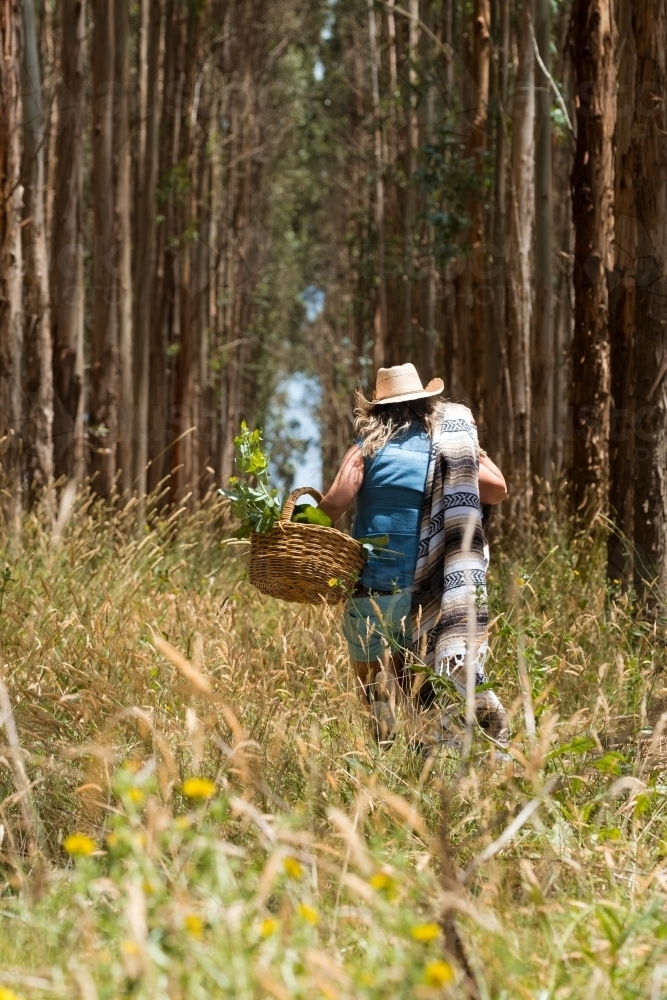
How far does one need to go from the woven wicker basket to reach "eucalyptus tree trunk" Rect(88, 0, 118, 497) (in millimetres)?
8072

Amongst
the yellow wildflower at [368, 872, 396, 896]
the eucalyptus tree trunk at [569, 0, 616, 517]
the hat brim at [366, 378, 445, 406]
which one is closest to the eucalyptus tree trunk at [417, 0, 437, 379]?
the eucalyptus tree trunk at [569, 0, 616, 517]

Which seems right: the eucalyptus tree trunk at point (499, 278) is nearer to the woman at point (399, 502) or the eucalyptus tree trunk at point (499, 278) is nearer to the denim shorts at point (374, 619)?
the woman at point (399, 502)

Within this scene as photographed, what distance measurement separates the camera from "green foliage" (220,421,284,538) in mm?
4355

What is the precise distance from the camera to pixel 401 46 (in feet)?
73.7

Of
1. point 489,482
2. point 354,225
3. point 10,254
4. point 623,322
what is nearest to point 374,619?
point 489,482

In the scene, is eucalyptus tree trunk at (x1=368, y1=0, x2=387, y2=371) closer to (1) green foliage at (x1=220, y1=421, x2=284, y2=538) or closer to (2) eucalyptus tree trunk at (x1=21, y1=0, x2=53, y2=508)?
(2) eucalyptus tree trunk at (x1=21, y1=0, x2=53, y2=508)

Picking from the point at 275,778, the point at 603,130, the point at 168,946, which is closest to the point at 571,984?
the point at 168,946

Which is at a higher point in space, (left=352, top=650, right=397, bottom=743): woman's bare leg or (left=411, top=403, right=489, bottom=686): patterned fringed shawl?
(left=411, top=403, right=489, bottom=686): patterned fringed shawl

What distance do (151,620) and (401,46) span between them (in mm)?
18951

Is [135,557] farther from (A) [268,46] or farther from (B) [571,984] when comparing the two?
(A) [268,46]

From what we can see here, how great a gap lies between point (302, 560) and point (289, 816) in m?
1.81

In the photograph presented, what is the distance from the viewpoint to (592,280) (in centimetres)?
796

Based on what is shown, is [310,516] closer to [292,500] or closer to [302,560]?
[292,500]

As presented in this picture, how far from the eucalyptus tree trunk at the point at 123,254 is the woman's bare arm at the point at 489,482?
8506 mm
